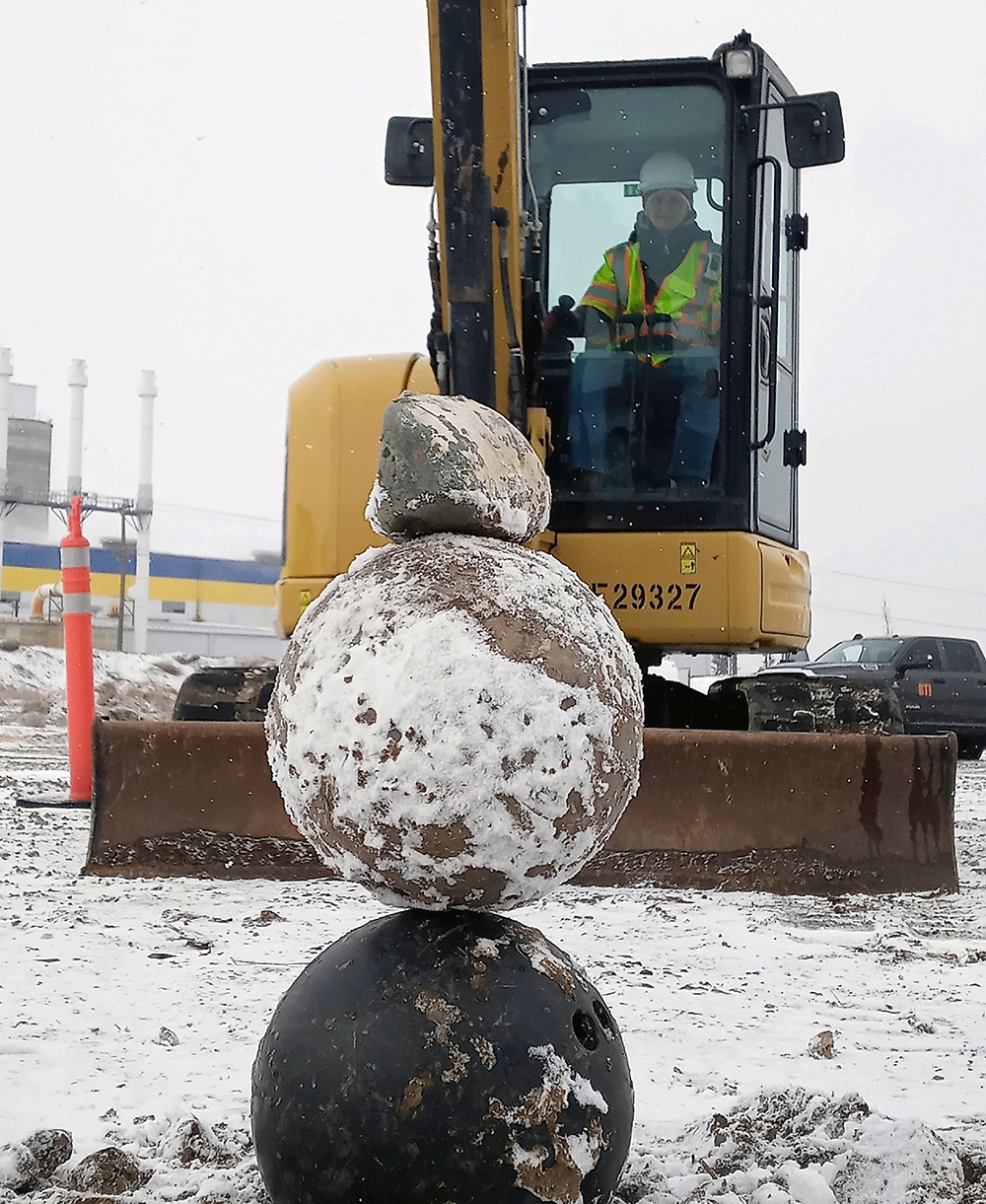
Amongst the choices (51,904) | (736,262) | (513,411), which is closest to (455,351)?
(513,411)

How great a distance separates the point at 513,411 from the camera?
436 cm

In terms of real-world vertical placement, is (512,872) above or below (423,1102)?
above

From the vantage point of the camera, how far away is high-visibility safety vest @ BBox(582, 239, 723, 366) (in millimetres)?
4676

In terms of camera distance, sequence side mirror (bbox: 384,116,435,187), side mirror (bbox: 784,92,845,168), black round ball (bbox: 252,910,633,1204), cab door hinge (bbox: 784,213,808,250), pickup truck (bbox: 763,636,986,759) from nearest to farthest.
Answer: black round ball (bbox: 252,910,633,1204), side mirror (bbox: 784,92,845,168), side mirror (bbox: 384,116,435,187), cab door hinge (bbox: 784,213,808,250), pickup truck (bbox: 763,636,986,759)

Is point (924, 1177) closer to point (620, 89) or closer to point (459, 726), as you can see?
point (459, 726)

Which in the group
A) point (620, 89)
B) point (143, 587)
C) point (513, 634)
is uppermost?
point (620, 89)

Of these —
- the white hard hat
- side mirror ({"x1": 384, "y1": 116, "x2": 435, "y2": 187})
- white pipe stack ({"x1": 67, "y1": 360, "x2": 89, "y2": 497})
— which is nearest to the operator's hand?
the white hard hat

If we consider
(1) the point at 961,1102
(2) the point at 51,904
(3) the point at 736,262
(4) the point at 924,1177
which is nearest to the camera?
(4) the point at 924,1177

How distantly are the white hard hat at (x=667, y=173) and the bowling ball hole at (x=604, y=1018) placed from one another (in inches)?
144

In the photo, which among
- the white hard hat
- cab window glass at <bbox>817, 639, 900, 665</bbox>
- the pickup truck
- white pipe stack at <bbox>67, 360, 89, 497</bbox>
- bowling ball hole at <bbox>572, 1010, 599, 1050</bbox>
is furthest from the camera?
white pipe stack at <bbox>67, 360, 89, 497</bbox>

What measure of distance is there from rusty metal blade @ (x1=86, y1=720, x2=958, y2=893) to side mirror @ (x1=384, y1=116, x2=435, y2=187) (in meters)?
2.29

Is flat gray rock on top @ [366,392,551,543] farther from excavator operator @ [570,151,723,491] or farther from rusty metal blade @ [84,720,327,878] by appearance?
excavator operator @ [570,151,723,491]

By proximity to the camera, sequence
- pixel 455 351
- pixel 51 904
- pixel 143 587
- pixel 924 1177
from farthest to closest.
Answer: pixel 143 587 < pixel 455 351 < pixel 51 904 < pixel 924 1177

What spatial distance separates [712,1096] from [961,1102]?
479mm
